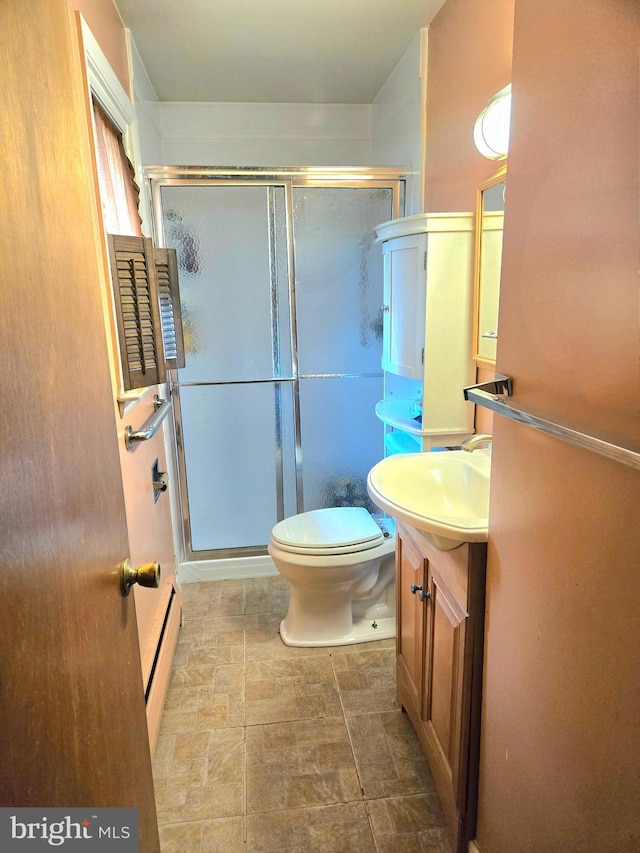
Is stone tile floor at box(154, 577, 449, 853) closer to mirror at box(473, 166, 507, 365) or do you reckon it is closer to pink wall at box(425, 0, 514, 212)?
mirror at box(473, 166, 507, 365)

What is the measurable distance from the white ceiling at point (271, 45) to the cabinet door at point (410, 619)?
Answer: 1904 mm

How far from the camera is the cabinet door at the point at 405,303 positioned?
76.7 inches

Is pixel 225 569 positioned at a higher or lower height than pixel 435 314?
lower

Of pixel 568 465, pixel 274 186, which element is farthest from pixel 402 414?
pixel 568 465

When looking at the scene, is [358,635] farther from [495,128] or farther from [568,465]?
[495,128]

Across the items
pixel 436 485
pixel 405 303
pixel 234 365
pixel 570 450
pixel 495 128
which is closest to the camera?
pixel 570 450

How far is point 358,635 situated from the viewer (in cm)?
226

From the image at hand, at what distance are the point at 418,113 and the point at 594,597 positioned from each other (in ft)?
6.79

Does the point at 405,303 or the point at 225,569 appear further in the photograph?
the point at 225,569

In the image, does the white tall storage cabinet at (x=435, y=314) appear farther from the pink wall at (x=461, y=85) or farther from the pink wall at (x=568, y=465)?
the pink wall at (x=568, y=465)

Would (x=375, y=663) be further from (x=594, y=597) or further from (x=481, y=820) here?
(x=594, y=597)

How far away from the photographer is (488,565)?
1186 millimetres

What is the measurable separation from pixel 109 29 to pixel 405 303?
4.44ft

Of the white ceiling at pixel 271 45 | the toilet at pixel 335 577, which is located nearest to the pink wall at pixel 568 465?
the toilet at pixel 335 577
